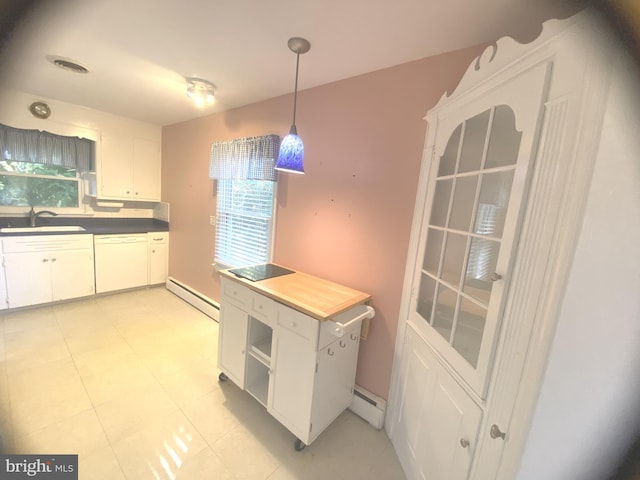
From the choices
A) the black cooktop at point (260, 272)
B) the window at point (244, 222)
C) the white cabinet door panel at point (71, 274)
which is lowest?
the white cabinet door panel at point (71, 274)

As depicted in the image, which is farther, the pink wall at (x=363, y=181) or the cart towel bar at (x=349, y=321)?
the pink wall at (x=363, y=181)

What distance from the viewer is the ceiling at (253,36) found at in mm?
1045

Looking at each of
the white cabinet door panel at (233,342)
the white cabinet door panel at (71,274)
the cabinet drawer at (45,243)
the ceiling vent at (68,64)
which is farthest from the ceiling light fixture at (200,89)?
the white cabinet door panel at (71,274)

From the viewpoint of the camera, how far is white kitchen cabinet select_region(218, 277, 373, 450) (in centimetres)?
134

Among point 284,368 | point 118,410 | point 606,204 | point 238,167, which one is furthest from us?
point 238,167

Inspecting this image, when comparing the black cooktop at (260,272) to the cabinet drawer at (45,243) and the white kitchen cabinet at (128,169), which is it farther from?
the white kitchen cabinet at (128,169)

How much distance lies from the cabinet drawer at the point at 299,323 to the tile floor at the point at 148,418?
714 millimetres

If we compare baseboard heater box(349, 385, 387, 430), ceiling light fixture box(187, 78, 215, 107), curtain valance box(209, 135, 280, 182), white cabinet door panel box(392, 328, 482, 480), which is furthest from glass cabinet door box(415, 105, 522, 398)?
ceiling light fixture box(187, 78, 215, 107)

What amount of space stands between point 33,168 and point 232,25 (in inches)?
128

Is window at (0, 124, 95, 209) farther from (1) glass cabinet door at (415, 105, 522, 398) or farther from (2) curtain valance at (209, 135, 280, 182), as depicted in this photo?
(1) glass cabinet door at (415, 105, 522, 398)

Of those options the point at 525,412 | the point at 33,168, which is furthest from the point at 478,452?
the point at 33,168

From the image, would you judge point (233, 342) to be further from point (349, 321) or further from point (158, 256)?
point (158, 256)

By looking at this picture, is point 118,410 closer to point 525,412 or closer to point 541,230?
point 525,412

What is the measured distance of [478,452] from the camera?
864mm
